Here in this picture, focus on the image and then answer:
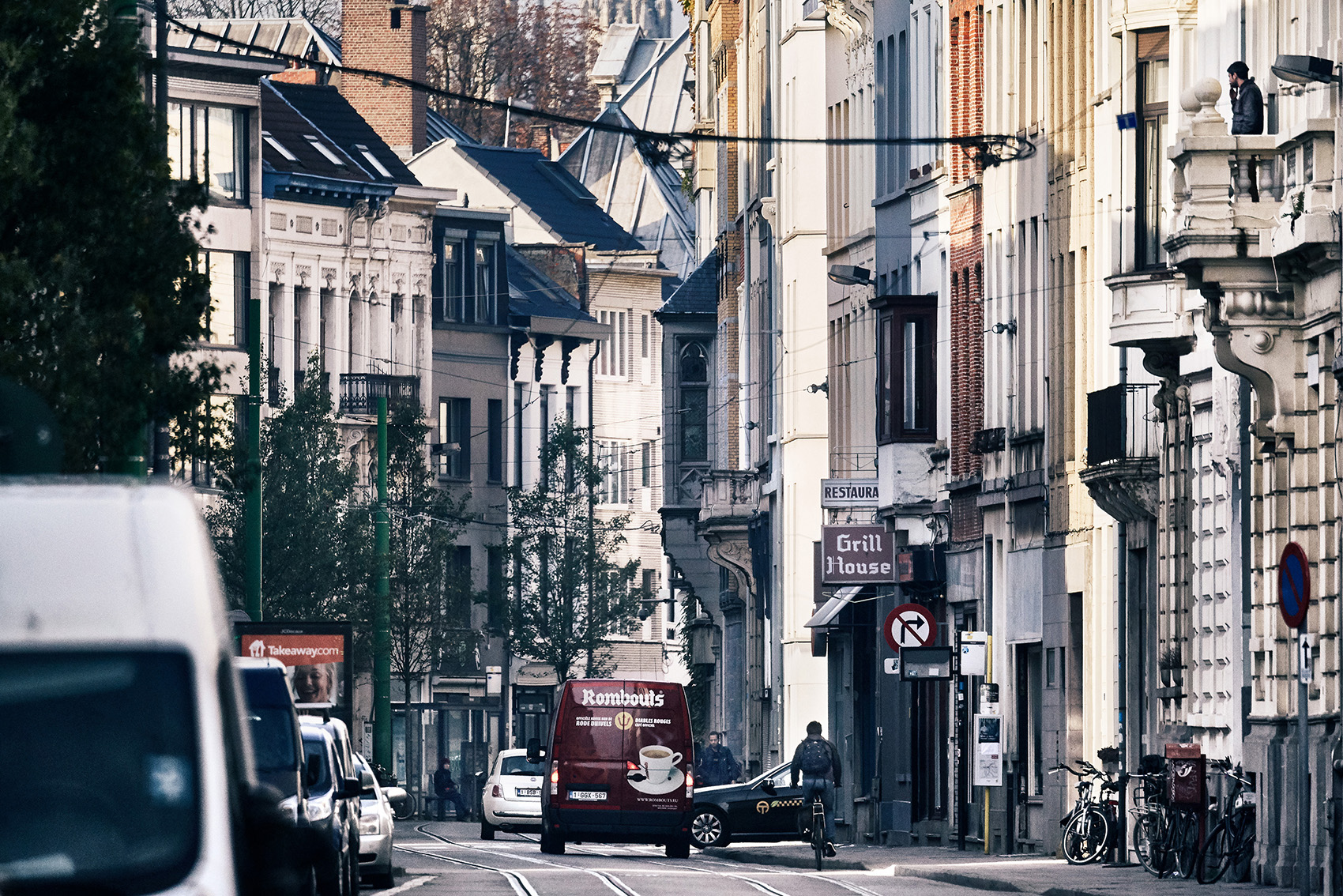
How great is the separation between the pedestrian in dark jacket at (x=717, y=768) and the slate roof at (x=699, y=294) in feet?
72.4

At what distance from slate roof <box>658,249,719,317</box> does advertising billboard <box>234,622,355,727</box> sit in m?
41.0

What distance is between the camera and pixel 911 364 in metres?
52.5

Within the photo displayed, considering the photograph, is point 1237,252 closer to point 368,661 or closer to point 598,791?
point 598,791

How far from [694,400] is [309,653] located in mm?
44224

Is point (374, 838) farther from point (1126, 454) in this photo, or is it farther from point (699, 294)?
point (699, 294)

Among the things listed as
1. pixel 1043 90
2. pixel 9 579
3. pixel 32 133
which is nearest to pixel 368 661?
pixel 1043 90

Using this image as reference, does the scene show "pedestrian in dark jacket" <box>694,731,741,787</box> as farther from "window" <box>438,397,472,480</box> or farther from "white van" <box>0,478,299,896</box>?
"white van" <box>0,478,299,896</box>

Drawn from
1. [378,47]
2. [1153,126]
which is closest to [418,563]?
[378,47]

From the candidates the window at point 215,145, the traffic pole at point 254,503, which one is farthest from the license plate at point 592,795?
the window at point 215,145

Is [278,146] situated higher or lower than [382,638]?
higher

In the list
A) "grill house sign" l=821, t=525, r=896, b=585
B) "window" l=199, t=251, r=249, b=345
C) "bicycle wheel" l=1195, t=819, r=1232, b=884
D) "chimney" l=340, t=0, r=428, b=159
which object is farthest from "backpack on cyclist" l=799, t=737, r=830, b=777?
"chimney" l=340, t=0, r=428, b=159

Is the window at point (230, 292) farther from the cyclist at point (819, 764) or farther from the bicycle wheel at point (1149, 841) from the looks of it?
the bicycle wheel at point (1149, 841)

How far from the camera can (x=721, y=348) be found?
271 feet

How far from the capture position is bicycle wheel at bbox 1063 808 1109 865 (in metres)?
37.5
